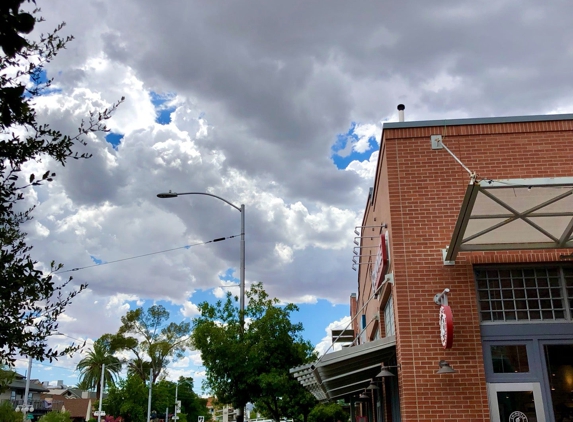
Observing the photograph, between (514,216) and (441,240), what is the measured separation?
6.45 ft

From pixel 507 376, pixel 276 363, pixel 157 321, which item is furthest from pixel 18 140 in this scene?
pixel 157 321

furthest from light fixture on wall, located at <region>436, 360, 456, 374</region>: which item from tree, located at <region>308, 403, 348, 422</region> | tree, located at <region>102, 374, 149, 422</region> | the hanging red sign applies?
tree, located at <region>102, 374, 149, 422</region>

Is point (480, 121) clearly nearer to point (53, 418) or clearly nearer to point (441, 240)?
point (441, 240)

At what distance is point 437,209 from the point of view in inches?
421

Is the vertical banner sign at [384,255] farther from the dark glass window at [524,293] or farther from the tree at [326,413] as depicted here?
the tree at [326,413]

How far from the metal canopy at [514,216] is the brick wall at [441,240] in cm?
41

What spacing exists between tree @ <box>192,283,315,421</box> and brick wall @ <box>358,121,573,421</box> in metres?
A: 6.06

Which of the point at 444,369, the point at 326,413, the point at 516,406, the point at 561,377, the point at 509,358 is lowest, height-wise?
the point at 516,406

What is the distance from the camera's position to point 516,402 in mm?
9727

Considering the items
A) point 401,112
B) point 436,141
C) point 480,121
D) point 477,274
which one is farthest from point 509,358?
point 401,112

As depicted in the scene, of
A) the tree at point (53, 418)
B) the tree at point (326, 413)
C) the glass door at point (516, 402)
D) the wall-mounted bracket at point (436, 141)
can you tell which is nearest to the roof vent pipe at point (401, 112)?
the wall-mounted bracket at point (436, 141)

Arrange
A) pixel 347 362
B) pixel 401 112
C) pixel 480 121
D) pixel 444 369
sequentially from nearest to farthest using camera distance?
1. pixel 444 369
2. pixel 480 121
3. pixel 347 362
4. pixel 401 112

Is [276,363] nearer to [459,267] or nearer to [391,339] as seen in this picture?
[391,339]

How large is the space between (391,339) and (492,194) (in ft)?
12.4
